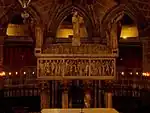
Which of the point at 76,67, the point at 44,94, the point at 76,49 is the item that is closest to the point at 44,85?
the point at 44,94

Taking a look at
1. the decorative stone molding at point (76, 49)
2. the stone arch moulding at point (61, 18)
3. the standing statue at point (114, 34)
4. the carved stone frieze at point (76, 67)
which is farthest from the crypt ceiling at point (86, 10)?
the carved stone frieze at point (76, 67)

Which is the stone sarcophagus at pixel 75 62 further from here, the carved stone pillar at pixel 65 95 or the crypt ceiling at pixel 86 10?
the crypt ceiling at pixel 86 10

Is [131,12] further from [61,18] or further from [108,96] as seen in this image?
[108,96]

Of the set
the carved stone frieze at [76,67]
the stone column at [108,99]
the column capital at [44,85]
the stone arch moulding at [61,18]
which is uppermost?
the stone arch moulding at [61,18]

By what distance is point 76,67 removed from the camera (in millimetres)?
13188

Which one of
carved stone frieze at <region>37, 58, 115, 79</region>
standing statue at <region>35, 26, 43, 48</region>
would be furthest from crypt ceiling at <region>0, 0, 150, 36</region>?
carved stone frieze at <region>37, 58, 115, 79</region>

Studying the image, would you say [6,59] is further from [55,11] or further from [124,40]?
[124,40]

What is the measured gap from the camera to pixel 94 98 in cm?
1495

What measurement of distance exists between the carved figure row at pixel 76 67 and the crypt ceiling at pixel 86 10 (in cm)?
454

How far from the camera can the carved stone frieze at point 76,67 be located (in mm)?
13086

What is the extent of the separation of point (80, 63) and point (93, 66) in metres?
0.51

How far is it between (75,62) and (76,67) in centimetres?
19

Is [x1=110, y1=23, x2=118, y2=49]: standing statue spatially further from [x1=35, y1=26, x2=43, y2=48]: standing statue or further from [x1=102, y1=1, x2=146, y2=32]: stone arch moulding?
[x1=102, y1=1, x2=146, y2=32]: stone arch moulding

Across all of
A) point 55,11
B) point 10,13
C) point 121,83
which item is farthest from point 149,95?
point 10,13
